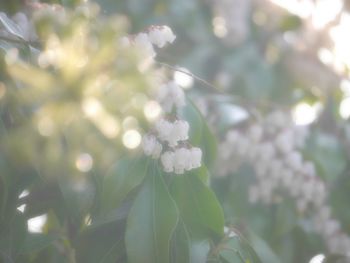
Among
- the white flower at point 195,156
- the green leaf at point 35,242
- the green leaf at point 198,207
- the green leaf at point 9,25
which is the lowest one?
the green leaf at point 35,242

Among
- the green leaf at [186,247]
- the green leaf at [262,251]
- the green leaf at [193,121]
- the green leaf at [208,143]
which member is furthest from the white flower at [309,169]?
the green leaf at [186,247]

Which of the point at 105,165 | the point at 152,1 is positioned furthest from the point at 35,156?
the point at 152,1

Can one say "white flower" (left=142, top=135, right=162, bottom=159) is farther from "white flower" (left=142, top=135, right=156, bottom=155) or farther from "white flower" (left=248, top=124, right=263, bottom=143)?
"white flower" (left=248, top=124, right=263, bottom=143)

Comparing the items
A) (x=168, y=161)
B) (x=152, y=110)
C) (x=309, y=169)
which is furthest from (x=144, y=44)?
(x=309, y=169)

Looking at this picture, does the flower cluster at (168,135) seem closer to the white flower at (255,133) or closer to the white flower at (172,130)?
the white flower at (172,130)

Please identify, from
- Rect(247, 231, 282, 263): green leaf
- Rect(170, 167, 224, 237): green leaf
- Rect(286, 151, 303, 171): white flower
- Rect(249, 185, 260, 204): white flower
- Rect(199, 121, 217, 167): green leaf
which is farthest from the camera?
Rect(249, 185, 260, 204): white flower

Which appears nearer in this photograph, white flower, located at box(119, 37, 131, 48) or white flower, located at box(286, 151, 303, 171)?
white flower, located at box(119, 37, 131, 48)

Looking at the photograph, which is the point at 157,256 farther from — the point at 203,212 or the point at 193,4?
the point at 193,4

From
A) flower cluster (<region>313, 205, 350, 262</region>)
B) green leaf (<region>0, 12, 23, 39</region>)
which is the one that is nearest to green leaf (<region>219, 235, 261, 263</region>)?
green leaf (<region>0, 12, 23, 39</region>)
